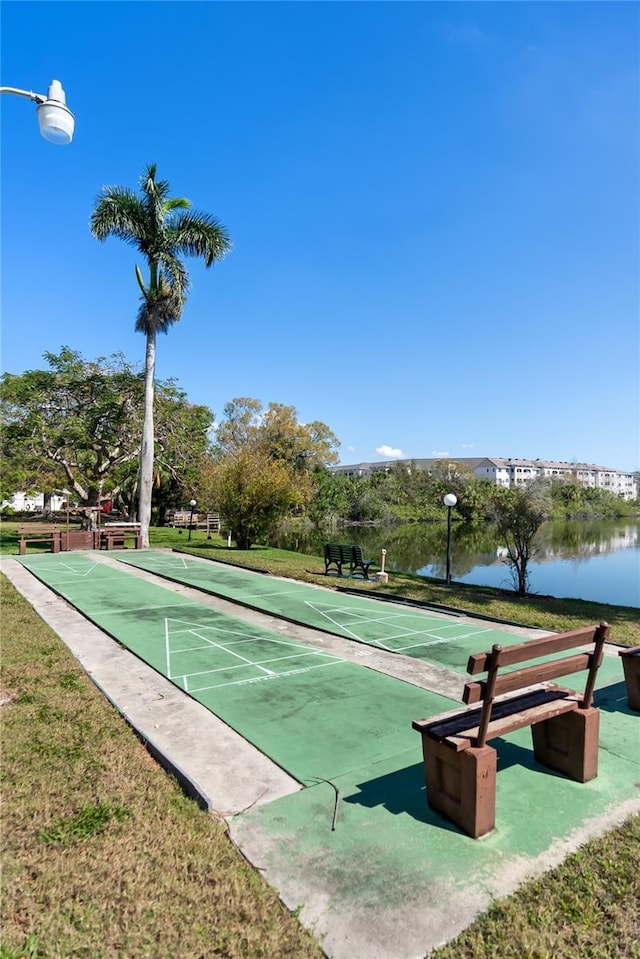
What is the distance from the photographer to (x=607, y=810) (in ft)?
11.5

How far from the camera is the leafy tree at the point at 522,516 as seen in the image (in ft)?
46.4

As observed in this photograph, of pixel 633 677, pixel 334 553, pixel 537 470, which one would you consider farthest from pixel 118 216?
pixel 537 470

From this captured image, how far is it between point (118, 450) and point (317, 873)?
28.0 meters

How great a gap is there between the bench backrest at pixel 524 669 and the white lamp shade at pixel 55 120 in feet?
17.6

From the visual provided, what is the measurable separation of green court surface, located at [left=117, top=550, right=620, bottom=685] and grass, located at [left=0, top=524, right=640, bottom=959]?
3831 millimetres

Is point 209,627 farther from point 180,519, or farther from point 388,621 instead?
point 180,519

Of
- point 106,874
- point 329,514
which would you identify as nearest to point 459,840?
point 106,874

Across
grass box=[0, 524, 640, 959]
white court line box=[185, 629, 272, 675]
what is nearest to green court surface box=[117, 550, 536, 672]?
white court line box=[185, 629, 272, 675]

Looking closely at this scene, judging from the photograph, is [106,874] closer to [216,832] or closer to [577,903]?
[216,832]

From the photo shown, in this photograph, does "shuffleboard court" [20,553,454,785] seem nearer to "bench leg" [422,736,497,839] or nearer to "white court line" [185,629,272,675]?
"white court line" [185,629,272,675]

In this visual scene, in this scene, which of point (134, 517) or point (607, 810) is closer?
point (607, 810)

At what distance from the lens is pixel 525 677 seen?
3408mm

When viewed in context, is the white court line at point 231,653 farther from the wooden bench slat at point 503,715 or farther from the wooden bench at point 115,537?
the wooden bench at point 115,537

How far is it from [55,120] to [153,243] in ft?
65.7
